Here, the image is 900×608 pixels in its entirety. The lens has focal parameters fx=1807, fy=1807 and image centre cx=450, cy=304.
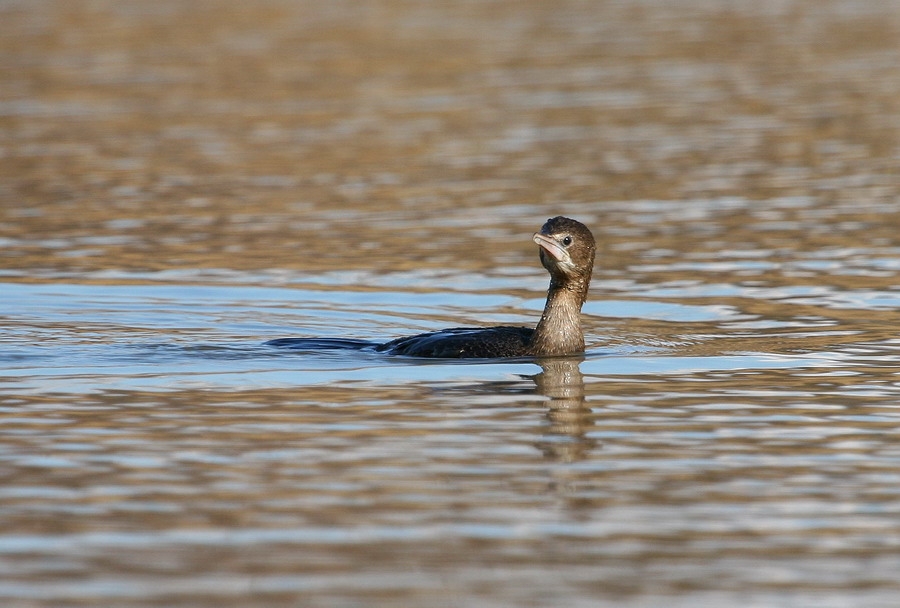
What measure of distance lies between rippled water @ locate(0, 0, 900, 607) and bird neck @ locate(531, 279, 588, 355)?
191 millimetres

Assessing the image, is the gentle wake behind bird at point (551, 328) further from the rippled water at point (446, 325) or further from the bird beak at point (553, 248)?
the rippled water at point (446, 325)

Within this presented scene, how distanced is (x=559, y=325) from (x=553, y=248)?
20.9 inches

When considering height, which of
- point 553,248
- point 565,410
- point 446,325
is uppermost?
point 553,248

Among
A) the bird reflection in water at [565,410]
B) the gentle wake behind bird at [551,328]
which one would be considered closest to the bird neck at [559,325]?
the gentle wake behind bird at [551,328]

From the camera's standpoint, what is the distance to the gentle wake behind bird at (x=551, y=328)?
39.3 feet

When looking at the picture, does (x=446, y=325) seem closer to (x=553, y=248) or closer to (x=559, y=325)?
(x=559, y=325)

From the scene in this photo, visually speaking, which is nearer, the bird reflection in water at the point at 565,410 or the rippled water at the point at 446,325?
the rippled water at the point at 446,325

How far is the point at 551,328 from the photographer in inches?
480

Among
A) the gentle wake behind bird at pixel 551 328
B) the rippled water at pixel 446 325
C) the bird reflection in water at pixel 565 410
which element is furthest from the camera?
the gentle wake behind bird at pixel 551 328

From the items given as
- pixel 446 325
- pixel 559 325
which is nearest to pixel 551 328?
A: pixel 559 325

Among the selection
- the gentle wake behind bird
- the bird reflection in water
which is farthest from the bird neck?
the bird reflection in water

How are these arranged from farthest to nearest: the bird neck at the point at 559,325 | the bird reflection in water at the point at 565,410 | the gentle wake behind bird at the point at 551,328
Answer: the bird neck at the point at 559,325 < the gentle wake behind bird at the point at 551,328 < the bird reflection in water at the point at 565,410

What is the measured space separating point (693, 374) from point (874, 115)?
1400 cm

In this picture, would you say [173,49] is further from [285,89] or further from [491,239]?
[491,239]
